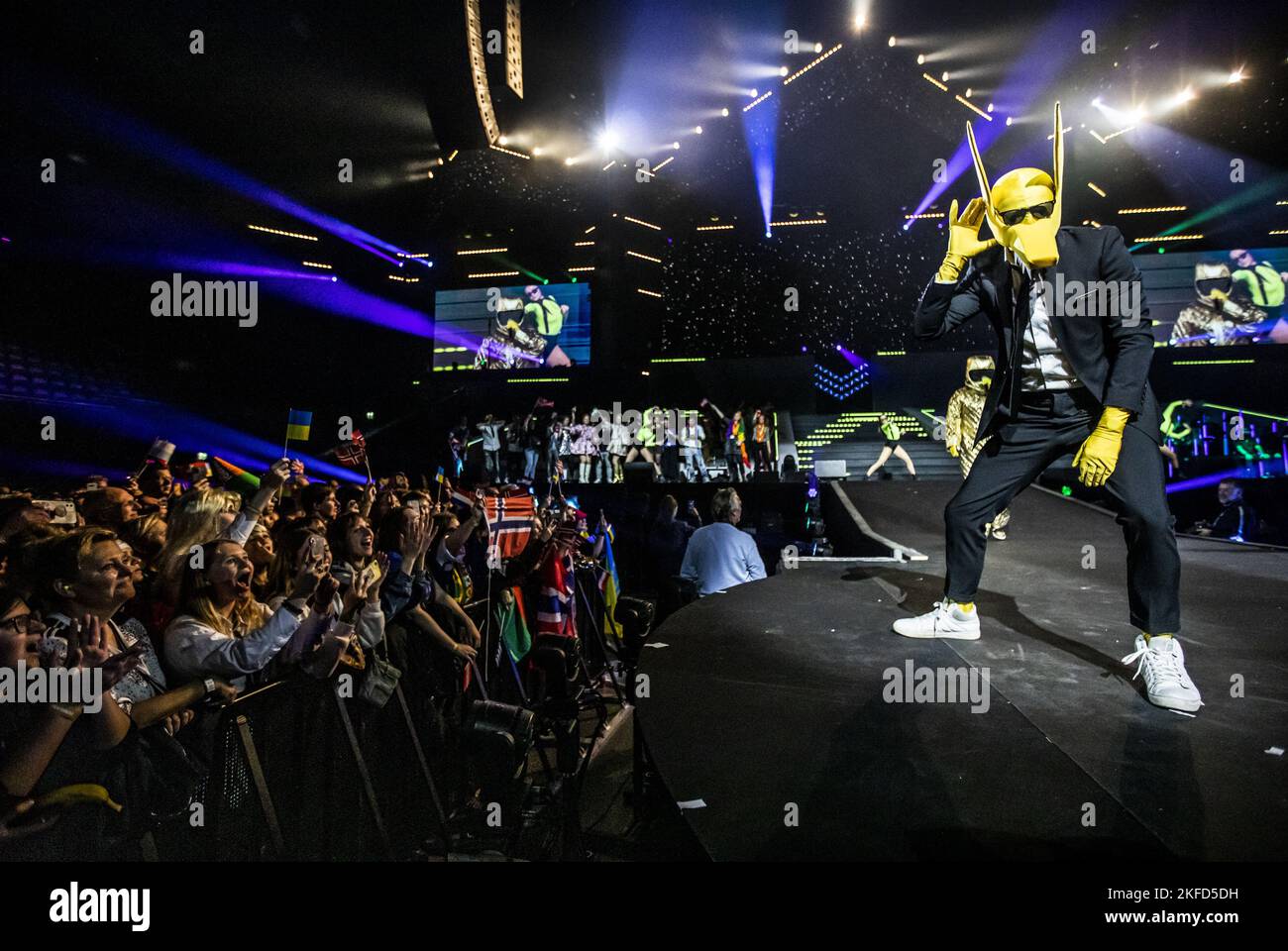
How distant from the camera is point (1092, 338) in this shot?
2.36 meters

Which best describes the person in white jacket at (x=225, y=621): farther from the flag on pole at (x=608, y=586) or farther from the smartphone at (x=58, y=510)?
the flag on pole at (x=608, y=586)

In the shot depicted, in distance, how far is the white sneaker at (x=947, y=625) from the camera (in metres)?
2.68

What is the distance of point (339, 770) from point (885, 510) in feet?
24.6

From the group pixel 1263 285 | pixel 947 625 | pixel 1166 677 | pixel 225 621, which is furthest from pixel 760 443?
pixel 1263 285

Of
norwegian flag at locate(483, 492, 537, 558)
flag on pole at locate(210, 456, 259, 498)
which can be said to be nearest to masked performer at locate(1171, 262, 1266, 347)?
norwegian flag at locate(483, 492, 537, 558)

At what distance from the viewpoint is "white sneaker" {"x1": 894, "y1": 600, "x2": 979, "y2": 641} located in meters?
2.68

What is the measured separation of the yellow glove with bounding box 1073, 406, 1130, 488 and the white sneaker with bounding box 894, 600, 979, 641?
2.54 feet

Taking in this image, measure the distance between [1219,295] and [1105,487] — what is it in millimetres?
19244

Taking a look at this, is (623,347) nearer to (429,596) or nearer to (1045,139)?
(1045,139)

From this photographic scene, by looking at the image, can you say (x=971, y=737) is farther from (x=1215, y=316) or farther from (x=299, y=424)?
(x=1215, y=316)

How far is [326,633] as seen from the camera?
2416 millimetres

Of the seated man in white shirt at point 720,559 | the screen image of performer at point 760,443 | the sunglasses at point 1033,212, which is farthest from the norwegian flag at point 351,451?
the screen image of performer at point 760,443

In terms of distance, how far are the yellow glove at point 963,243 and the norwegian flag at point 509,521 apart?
3.52m
